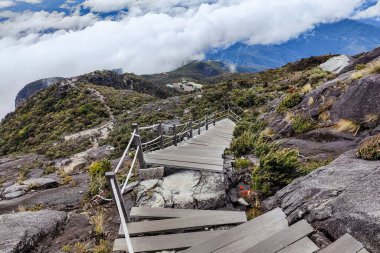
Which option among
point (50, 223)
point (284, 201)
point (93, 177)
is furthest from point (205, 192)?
point (93, 177)

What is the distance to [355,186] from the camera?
213 inches

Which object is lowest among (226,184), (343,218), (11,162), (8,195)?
(11,162)

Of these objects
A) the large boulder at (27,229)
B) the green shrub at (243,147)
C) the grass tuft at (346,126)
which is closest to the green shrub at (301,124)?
the grass tuft at (346,126)

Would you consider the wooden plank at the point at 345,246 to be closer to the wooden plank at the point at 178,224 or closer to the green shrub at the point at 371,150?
the wooden plank at the point at 178,224

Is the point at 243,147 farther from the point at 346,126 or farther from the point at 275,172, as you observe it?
the point at 275,172

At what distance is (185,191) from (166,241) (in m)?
1.98

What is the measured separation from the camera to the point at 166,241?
17.9 feet

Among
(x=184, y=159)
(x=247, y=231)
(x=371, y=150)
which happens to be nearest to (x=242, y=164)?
(x=184, y=159)

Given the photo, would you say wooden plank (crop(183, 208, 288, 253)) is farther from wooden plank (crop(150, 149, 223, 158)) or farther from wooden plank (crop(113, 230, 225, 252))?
wooden plank (crop(150, 149, 223, 158))

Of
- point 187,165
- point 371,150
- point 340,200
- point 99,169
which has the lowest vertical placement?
point 99,169

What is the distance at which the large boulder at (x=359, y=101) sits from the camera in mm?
10695

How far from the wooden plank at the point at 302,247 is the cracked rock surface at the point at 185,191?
2.52 m

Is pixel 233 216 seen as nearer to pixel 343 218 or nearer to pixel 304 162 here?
pixel 343 218

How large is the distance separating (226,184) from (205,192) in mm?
910
